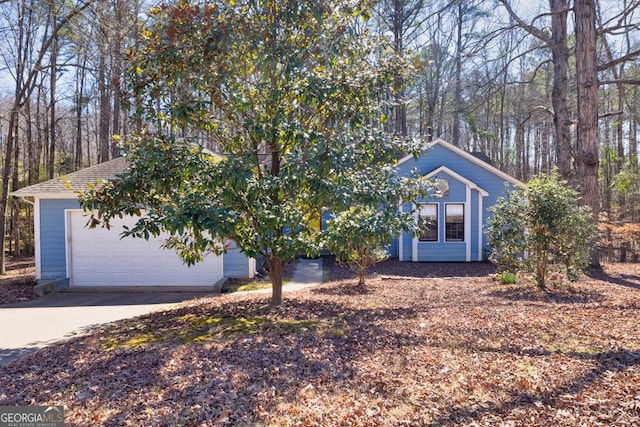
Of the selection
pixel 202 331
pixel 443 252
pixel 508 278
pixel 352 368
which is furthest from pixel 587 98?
pixel 202 331

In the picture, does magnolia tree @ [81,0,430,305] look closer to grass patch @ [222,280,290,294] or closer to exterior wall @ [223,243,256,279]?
grass patch @ [222,280,290,294]

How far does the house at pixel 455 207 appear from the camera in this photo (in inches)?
557

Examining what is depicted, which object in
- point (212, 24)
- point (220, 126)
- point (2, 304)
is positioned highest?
point (212, 24)

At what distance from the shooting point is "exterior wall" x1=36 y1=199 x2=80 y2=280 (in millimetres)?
10414

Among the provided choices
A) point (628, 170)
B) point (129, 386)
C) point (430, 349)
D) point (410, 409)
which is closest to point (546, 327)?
point (430, 349)

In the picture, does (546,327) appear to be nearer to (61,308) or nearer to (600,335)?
(600,335)

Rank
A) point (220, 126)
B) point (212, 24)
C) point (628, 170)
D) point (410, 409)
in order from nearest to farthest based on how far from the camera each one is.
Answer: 1. point (410, 409)
2. point (212, 24)
3. point (220, 126)
4. point (628, 170)

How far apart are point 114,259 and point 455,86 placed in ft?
64.1

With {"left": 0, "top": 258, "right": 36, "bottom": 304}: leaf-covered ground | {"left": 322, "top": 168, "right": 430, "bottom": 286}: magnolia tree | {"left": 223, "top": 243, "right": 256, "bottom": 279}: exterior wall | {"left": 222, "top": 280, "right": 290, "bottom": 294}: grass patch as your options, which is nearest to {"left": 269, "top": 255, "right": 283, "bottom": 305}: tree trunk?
{"left": 322, "top": 168, "right": 430, "bottom": 286}: magnolia tree

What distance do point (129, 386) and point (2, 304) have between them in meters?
7.02

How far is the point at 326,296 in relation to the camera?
8.00 metres

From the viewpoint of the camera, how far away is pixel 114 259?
1039 cm

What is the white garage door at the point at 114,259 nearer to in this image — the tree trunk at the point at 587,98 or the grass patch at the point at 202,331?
the grass patch at the point at 202,331

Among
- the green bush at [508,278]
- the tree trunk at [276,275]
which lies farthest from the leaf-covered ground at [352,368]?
the green bush at [508,278]
